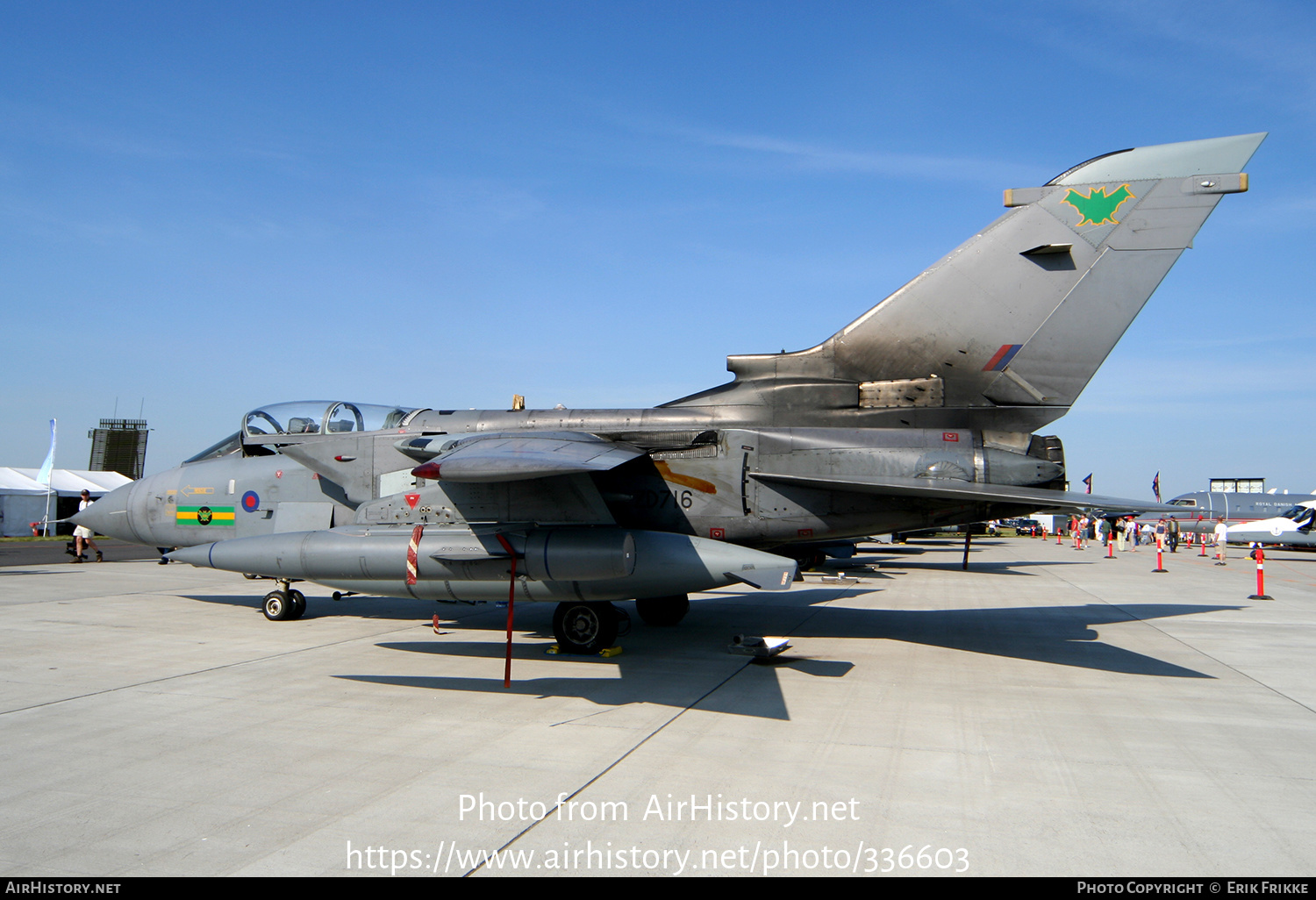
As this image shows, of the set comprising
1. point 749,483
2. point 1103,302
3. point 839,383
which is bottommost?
point 749,483

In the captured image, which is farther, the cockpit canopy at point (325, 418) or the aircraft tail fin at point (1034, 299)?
the cockpit canopy at point (325, 418)

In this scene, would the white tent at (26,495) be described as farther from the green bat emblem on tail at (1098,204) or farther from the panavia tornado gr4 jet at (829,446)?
the green bat emblem on tail at (1098,204)

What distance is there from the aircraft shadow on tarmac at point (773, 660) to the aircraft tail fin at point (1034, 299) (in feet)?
9.18

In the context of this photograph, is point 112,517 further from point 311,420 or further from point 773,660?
point 773,660

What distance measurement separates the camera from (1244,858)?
351cm

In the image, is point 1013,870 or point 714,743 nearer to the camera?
point 1013,870

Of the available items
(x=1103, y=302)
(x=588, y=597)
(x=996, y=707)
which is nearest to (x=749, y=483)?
(x=588, y=597)

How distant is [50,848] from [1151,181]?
1060 centimetres

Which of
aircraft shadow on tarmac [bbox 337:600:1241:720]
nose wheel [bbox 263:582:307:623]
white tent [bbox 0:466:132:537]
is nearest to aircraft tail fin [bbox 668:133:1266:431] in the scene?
aircraft shadow on tarmac [bbox 337:600:1241:720]

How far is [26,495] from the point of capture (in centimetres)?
3541

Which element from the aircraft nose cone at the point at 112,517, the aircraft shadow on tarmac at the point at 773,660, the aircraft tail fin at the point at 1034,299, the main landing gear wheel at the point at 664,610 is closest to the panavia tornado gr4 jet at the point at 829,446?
the aircraft tail fin at the point at 1034,299

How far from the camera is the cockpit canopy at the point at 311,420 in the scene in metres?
9.89
